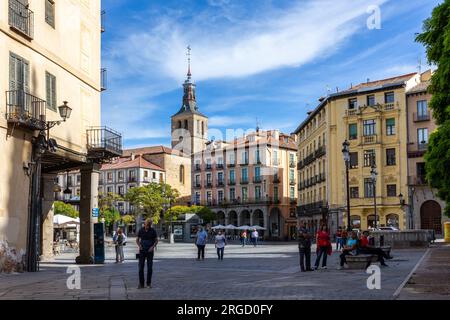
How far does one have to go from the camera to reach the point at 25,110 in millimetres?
18750

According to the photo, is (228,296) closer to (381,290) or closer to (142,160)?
(381,290)

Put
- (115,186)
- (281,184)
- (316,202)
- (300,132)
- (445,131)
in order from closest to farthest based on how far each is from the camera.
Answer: (445,131), (316,202), (300,132), (281,184), (115,186)

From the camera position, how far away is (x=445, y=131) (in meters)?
19.9

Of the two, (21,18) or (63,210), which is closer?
(21,18)

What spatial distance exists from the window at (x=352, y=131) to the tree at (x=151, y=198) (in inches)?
1025

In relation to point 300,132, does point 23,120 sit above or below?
below

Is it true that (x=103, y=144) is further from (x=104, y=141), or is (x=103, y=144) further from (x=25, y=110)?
(x=25, y=110)

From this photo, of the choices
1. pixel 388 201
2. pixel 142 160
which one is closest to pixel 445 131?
pixel 388 201

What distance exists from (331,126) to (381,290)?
4923 cm

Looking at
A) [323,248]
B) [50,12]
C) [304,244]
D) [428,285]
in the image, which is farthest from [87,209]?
[428,285]

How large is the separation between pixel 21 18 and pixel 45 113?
3.22 meters

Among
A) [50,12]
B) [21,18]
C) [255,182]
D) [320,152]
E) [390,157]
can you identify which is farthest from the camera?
[255,182]

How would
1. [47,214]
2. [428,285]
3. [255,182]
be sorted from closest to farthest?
[428,285] < [47,214] < [255,182]

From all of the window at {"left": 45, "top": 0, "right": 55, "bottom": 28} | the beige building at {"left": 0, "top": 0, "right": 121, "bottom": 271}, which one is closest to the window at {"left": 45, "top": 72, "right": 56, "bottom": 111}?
the beige building at {"left": 0, "top": 0, "right": 121, "bottom": 271}
